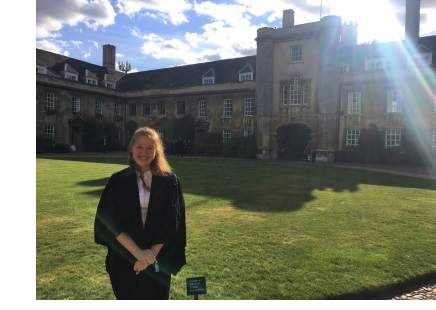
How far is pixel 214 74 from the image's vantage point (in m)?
30.7

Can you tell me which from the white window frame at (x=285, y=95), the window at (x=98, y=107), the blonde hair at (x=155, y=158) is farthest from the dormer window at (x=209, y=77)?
the blonde hair at (x=155, y=158)

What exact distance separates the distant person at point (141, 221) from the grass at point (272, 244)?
0.99 metres

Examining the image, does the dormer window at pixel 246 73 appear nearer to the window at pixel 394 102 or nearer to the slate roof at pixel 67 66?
the window at pixel 394 102

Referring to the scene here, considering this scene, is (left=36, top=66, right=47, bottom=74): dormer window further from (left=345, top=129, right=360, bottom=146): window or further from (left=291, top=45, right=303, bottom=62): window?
(left=345, top=129, right=360, bottom=146): window

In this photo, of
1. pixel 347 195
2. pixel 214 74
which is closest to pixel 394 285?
pixel 347 195

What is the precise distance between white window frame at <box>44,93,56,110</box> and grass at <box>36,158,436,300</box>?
2048cm

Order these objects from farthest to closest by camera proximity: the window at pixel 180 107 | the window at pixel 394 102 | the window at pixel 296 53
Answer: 1. the window at pixel 180 107
2. the window at pixel 296 53
3. the window at pixel 394 102

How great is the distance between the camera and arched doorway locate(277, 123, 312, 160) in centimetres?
2552

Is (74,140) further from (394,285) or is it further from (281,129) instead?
(394,285)

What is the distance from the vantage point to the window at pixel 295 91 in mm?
24797

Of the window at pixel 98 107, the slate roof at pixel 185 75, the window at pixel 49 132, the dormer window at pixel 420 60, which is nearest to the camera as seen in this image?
the dormer window at pixel 420 60

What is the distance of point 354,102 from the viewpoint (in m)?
23.4

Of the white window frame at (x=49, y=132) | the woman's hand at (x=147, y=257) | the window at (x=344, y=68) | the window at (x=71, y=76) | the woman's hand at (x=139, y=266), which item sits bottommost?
the woman's hand at (x=139, y=266)

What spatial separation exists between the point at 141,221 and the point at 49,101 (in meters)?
28.4
